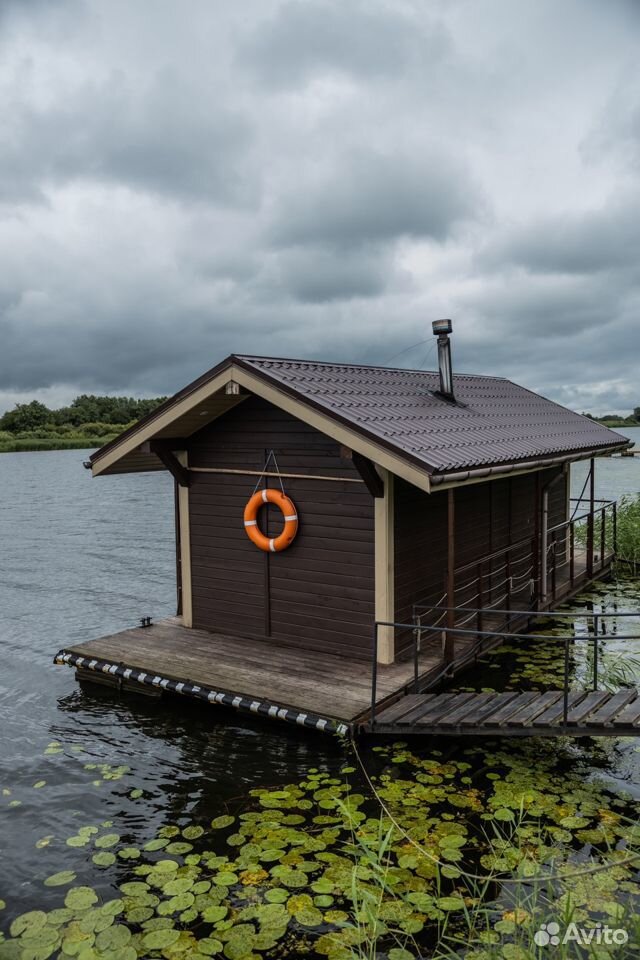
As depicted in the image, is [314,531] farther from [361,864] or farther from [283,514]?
[361,864]

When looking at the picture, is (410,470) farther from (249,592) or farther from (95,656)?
(95,656)

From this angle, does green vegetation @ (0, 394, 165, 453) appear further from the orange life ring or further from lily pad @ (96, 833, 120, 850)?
lily pad @ (96, 833, 120, 850)

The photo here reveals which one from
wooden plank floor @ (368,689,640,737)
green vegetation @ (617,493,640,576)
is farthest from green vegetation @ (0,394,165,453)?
wooden plank floor @ (368,689,640,737)

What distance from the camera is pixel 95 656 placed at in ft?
27.2

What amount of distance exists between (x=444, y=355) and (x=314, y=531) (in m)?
3.45

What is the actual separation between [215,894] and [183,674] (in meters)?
3.21

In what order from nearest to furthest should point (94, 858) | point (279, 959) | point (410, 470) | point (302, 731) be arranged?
point (279, 959), point (94, 858), point (410, 470), point (302, 731)

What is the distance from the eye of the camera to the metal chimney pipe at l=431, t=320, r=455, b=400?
9.77 meters

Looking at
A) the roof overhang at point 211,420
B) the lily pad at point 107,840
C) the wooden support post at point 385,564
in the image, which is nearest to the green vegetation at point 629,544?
the wooden support post at point 385,564

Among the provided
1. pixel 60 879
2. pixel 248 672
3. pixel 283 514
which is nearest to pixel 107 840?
pixel 60 879

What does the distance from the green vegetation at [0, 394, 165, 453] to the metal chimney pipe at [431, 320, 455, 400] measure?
45862 millimetres

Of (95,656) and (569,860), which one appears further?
(95,656)

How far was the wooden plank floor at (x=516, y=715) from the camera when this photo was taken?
5852 millimetres

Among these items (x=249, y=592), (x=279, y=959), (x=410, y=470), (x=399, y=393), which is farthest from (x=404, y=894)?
(x=399, y=393)
